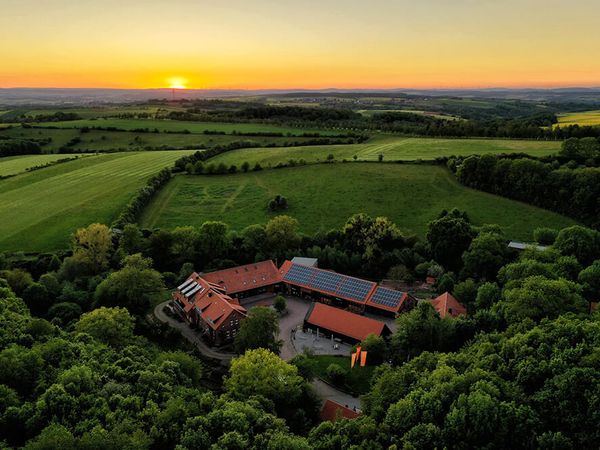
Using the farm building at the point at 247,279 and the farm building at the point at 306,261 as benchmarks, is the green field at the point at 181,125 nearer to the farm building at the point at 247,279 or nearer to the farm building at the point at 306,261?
the farm building at the point at 306,261

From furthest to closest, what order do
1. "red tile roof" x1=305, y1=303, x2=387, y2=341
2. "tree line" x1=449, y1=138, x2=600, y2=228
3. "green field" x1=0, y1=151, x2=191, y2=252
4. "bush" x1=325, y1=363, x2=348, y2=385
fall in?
"green field" x1=0, y1=151, x2=191, y2=252 → "tree line" x1=449, y1=138, x2=600, y2=228 → "red tile roof" x1=305, y1=303, x2=387, y2=341 → "bush" x1=325, y1=363, x2=348, y2=385

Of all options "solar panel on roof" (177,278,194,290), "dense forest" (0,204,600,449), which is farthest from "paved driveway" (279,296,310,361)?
"solar panel on roof" (177,278,194,290)

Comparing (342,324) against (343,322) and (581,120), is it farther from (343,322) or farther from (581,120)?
(581,120)

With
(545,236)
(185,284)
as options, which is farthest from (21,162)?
(545,236)

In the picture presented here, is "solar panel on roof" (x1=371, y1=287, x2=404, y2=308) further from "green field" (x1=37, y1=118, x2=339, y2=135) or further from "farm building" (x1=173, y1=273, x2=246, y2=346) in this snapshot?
"green field" (x1=37, y1=118, x2=339, y2=135)

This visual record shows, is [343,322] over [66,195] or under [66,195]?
under

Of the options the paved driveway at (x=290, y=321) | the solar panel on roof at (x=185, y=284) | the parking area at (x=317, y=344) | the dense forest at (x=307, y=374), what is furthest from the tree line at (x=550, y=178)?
the solar panel on roof at (x=185, y=284)
